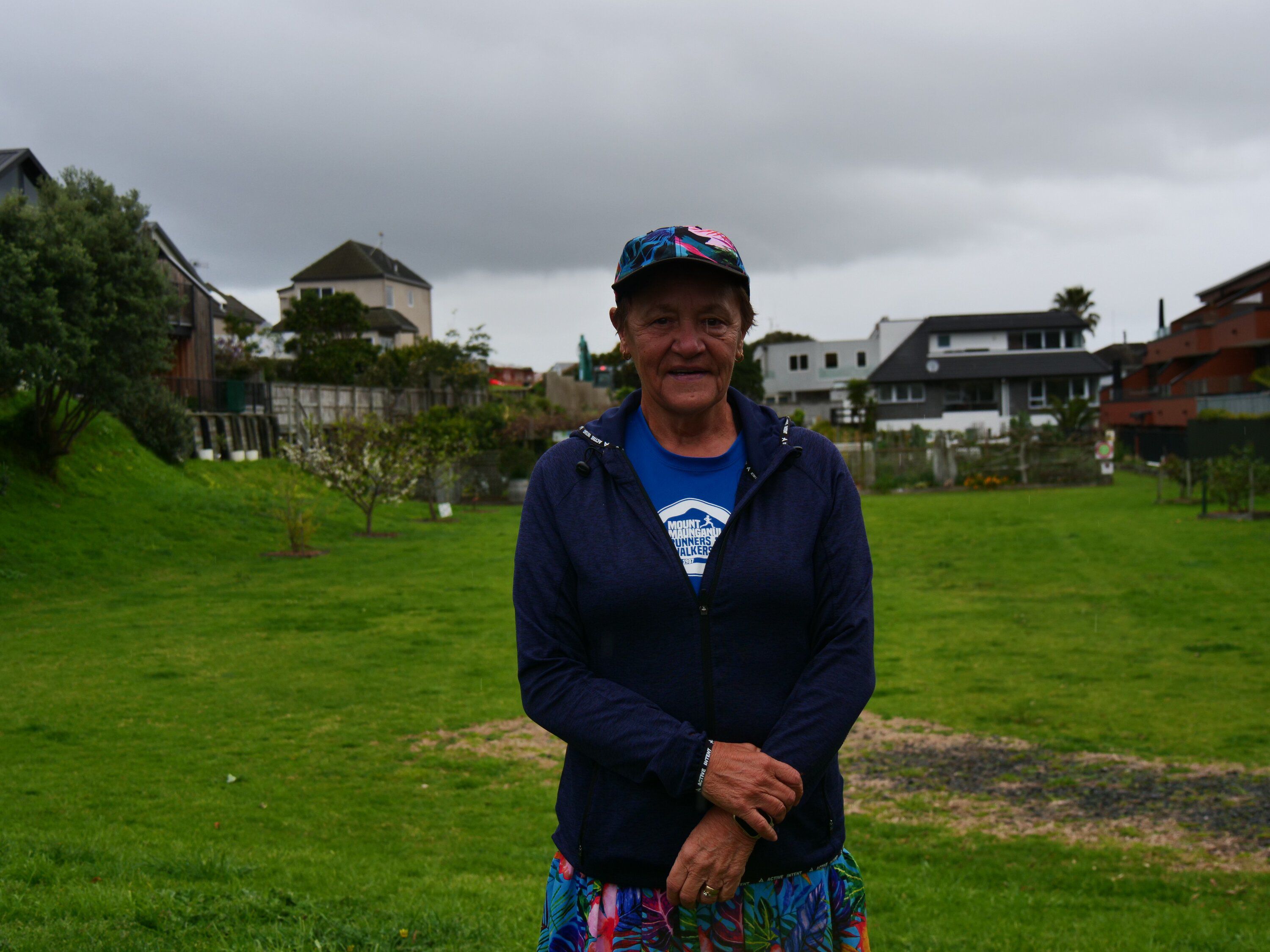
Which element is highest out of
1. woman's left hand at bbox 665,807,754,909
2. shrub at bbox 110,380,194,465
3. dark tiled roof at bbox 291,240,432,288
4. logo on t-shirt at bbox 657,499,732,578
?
dark tiled roof at bbox 291,240,432,288

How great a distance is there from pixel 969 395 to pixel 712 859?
2513 inches

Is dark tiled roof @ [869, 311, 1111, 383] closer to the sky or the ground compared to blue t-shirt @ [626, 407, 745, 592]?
closer to the sky

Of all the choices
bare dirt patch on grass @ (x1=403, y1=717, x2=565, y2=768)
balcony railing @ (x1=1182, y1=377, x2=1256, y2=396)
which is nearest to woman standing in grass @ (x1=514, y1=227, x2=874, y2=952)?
bare dirt patch on grass @ (x1=403, y1=717, x2=565, y2=768)

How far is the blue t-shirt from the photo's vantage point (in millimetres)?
2439

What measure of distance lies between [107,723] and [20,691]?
1.79 m

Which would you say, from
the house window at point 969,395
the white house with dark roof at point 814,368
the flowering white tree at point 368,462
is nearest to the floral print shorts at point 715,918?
the flowering white tree at point 368,462

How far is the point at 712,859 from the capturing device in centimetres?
231

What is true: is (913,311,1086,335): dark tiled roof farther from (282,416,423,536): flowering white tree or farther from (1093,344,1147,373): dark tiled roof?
(282,416,423,536): flowering white tree

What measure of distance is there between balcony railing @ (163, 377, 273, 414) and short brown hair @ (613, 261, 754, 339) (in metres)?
31.5

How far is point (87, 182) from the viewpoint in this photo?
21172mm

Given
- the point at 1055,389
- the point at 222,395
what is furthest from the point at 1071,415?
the point at 222,395

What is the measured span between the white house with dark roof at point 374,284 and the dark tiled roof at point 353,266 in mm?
26

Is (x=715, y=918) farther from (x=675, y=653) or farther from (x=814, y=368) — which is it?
(x=814, y=368)

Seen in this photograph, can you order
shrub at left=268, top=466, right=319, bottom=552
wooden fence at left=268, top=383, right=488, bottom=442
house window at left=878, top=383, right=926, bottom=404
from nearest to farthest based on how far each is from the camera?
1. shrub at left=268, top=466, right=319, bottom=552
2. wooden fence at left=268, top=383, right=488, bottom=442
3. house window at left=878, top=383, right=926, bottom=404
